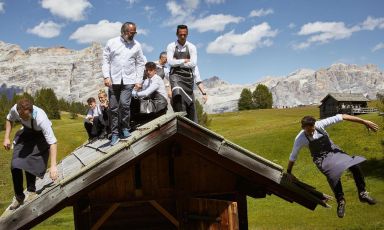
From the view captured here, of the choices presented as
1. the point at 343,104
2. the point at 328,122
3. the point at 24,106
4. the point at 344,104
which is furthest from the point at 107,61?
the point at 344,104

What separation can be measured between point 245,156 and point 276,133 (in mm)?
52572

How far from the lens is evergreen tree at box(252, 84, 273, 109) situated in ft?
513

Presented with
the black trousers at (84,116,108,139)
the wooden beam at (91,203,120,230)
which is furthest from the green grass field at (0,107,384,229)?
the wooden beam at (91,203,120,230)

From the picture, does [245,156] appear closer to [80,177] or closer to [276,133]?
[80,177]

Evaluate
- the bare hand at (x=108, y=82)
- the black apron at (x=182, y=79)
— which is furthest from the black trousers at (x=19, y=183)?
the black apron at (x=182, y=79)

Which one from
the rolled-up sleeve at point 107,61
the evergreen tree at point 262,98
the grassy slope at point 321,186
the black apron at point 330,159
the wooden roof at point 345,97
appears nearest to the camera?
the black apron at point 330,159

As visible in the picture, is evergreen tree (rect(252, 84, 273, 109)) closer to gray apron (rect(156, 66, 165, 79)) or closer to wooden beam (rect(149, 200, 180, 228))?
gray apron (rect(156, 66, 165, 79))

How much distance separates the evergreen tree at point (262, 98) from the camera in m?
156

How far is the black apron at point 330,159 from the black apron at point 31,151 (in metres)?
4.95

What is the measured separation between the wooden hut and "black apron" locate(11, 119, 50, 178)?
8480cm

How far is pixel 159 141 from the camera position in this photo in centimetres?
750

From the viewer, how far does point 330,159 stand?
8.51 meters

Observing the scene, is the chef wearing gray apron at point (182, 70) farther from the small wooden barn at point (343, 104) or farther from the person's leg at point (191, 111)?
the small wooden barn at point (343, 104)

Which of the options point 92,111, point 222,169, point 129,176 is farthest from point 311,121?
point 92,111
